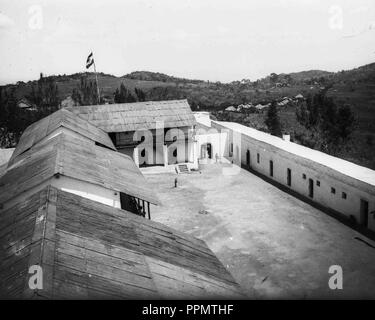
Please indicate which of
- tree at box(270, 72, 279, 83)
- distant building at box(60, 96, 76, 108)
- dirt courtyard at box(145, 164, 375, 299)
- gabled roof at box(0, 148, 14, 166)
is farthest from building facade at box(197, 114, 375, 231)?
tree at box(270, 72, 279, 83)

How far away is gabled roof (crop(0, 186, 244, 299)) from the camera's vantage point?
7.14 metres

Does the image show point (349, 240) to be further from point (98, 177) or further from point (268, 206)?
point (98, 177)

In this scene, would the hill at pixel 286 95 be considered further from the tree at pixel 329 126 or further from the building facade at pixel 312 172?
the building facade at pixel 312 172

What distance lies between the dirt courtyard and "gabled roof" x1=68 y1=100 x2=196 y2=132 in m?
5.46

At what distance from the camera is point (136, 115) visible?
3183 cm

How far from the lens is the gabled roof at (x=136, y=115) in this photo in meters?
30.7

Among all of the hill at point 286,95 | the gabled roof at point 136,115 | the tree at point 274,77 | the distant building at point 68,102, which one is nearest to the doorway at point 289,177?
the hill at point 286,95

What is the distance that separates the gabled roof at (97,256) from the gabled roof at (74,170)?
3.27 m

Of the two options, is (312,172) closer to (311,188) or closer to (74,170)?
(311,188)

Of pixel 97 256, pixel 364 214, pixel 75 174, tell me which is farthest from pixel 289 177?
pixel 97 256

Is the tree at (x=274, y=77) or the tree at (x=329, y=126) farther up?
the tree at (x=274, y=77)

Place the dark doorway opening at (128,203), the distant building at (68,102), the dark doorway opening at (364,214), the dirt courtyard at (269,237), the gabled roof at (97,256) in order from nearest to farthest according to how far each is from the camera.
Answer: the gabled roof at (97,256) → the dirt courtyard at (269,237) → the dark doorway opening at (364,214) → the dark doorway opening at (128,203) → the distant building at (68,102)

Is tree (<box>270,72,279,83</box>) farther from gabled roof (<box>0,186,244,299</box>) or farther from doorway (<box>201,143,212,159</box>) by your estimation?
gabled roof (<box>0,186,244,299</box>)
